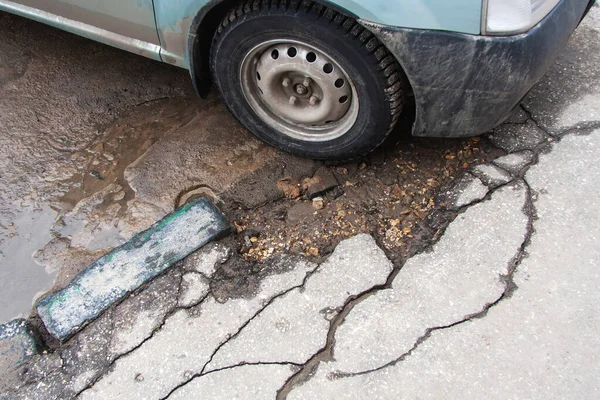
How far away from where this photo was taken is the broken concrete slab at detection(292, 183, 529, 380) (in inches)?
74.9

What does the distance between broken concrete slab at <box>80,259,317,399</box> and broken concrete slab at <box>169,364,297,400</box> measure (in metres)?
0.05

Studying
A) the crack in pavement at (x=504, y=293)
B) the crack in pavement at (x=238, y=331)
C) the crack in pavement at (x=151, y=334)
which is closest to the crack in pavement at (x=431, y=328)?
the crack in pavement at (x=504, y=293)

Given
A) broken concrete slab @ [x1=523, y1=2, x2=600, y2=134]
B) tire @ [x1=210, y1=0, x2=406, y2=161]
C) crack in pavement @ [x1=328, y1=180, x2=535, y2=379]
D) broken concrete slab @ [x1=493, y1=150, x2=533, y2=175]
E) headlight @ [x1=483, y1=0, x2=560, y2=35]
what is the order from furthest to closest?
broken concrete slab @ [x1=523, y1=2, x2=600, y2=134], broken concrete slab @ [x1=493, y1=150, x2=533, y2=175], tire @ [x1=210, y1=0, x2=406, y2=161], crack in pavement @ [x1=328, y1=180, x2=535, y2=379], headlight @ [x1=483, y1=0, x2=560, y2=35]

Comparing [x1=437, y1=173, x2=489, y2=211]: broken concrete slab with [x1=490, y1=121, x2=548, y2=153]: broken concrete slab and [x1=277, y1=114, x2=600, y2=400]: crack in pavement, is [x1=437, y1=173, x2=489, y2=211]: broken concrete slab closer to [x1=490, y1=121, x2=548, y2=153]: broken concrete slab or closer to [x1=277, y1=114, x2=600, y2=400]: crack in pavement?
[x1=277, y1=114, x2=600, y2=400]: crack in pavement

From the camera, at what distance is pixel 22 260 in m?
2.30

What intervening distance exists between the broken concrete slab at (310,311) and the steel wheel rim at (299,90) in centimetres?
59

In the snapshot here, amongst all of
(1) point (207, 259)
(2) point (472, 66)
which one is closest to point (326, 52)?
(2) point (472, 66)

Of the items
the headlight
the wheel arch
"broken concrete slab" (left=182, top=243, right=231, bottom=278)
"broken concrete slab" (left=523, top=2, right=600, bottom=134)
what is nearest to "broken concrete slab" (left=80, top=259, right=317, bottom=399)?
"broken concrete slab" (left=182, top=243, right=231, bottom=278)

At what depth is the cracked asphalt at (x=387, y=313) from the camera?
1830mm

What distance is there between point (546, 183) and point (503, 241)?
428 mm

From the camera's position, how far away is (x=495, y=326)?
1922 mm

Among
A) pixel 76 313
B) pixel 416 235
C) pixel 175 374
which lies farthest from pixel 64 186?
pixel 416 235

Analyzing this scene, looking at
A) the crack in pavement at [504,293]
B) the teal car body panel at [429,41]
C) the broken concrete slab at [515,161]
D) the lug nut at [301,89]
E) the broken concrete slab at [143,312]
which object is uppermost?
the teal car body panel at [429,41]

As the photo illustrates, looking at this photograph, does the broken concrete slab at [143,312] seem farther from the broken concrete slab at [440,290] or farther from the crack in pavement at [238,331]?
the broken concrete slab at [440,290]
